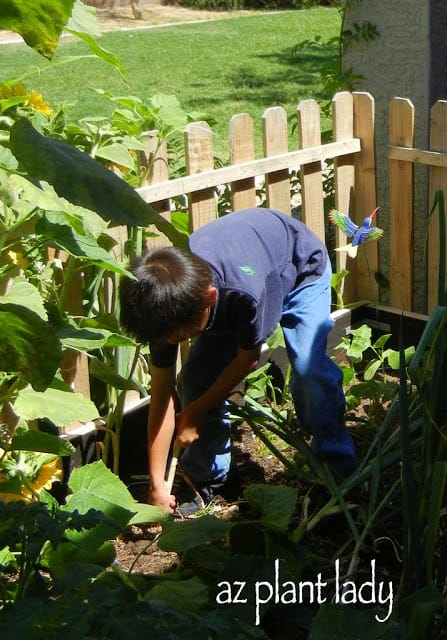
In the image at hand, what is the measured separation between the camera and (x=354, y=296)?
4820mm

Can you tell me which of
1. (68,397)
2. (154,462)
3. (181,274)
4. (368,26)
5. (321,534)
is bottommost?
(321,534)

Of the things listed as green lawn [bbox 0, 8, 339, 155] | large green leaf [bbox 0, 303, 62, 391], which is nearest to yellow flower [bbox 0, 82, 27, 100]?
large green leaf [bbox 0, 303, 62, 391]

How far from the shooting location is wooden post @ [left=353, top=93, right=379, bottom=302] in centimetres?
449

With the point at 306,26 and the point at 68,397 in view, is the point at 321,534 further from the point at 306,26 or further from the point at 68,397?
the point at 306,26

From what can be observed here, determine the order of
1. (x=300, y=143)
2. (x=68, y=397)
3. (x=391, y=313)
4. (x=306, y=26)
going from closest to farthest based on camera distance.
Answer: (x=68, y=397) → (x=300, y=143) → (x=391, y=313) → (x=306, y=26)

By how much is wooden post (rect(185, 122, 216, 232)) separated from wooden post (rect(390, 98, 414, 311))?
1.05m

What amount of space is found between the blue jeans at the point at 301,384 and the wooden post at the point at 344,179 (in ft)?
3.98

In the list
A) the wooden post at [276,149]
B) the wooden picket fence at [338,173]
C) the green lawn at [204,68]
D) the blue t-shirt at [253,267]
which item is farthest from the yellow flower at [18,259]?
the green lawn at [204,68]

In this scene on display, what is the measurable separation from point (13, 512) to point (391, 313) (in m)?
3.33

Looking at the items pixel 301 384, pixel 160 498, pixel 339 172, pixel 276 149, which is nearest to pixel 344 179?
pixel 339 172

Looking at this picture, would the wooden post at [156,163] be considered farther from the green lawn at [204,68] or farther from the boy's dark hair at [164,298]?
the green lawn at [204,68]

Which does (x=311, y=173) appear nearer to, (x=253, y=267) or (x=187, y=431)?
(x=253, y=267)

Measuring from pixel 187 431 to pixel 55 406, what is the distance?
59 cm

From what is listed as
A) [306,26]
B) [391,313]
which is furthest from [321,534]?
[306,26]
